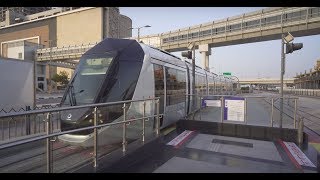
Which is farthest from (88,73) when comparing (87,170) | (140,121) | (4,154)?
(87,170)

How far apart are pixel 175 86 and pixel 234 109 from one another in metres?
2.82

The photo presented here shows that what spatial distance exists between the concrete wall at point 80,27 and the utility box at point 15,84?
301 ft

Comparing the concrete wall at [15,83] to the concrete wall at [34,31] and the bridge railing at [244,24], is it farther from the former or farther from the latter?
the concrete wall at [34,31]

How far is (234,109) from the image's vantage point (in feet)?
31.2

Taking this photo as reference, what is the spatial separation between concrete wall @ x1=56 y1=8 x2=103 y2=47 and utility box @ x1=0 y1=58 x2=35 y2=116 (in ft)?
301

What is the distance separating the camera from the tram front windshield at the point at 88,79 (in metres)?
7.34

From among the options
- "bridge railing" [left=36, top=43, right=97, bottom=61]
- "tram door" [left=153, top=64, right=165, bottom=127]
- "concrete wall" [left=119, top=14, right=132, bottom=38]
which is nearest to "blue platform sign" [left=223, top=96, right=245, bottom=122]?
"tram door" [left=153, top=64, right=165, bottom=127]

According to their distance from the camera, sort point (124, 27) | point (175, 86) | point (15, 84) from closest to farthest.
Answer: point (175, 86), point (15, 84), point (124, 27)

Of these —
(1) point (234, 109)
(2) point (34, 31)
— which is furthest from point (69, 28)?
(1) point (234, 109)

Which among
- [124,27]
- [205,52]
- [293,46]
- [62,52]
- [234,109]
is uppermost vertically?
[124,27]

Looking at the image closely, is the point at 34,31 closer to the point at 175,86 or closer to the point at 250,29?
the point at 250,29

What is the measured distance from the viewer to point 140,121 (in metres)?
7.21

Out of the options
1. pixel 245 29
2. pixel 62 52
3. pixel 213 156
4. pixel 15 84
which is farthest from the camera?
pixel 62 52

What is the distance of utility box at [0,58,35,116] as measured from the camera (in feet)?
39.4
